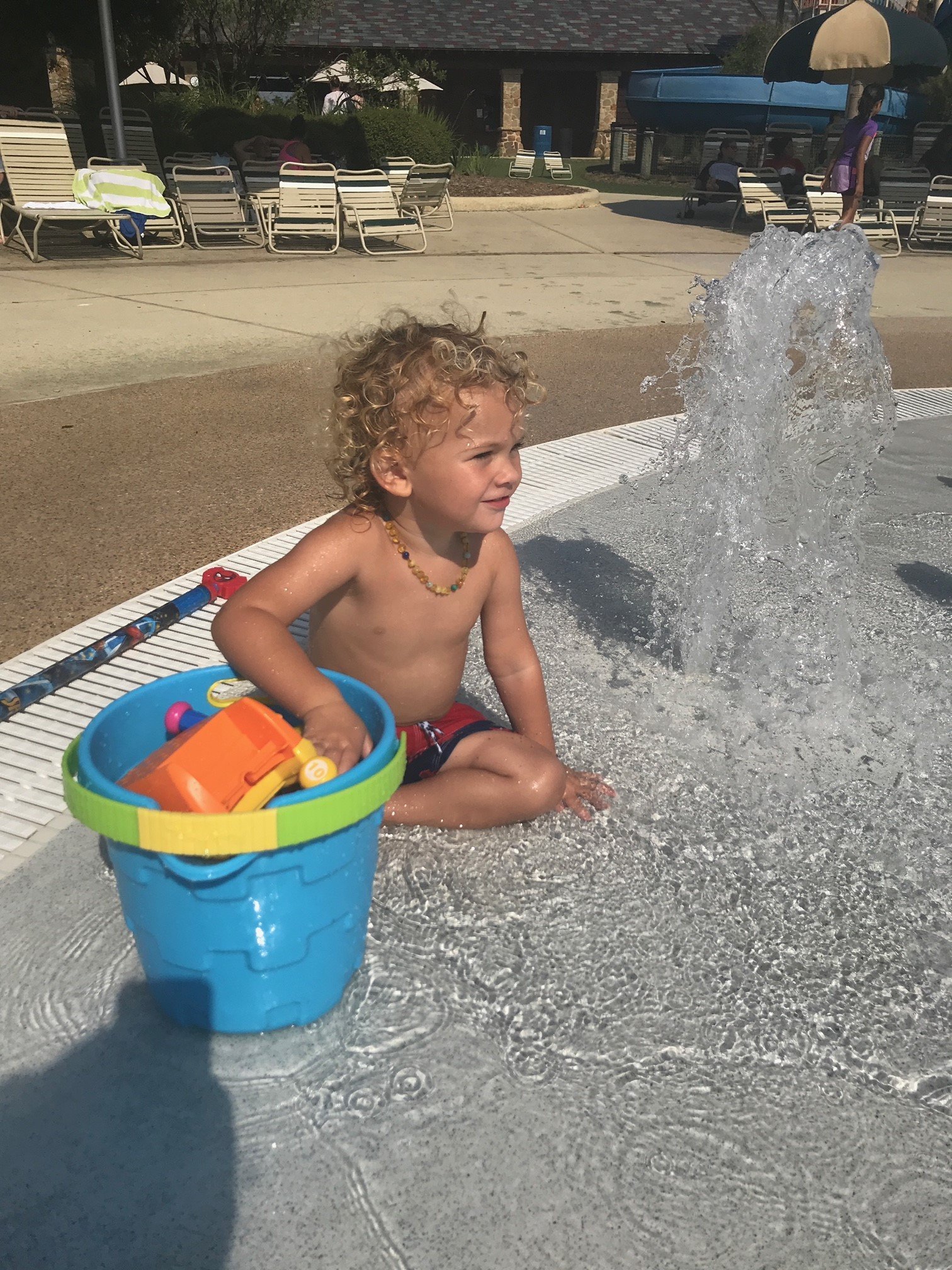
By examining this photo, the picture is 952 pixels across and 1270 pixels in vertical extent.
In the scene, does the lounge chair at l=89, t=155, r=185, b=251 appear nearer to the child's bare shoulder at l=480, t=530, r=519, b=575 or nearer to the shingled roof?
the child's bare shoulder at l=480, t=530, r=519, b=575

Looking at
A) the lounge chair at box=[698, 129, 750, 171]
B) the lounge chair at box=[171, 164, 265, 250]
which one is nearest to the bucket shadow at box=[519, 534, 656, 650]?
the lounge chair at box=[171, 164, 265, 250]

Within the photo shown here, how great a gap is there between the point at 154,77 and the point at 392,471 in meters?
29.3

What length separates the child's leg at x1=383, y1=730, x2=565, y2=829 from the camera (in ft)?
6.84

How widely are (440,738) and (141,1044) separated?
838mm

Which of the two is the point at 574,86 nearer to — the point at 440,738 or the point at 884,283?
the point at 884,283

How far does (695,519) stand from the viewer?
3070 millimetres

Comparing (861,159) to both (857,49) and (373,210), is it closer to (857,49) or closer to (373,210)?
(857,49)

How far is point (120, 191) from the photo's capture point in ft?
30.7

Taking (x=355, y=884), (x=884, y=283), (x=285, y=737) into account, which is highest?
(x=285, y=737)

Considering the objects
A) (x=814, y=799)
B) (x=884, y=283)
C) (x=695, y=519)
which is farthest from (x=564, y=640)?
(x=884, y=283)

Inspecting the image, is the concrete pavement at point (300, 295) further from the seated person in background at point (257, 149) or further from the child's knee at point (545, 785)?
the child's knee at point (545, 785)

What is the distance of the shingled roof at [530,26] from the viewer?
28.8 meters

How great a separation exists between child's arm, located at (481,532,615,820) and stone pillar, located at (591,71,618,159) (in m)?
31.7

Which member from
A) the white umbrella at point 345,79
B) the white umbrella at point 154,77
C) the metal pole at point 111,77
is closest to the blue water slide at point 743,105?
the white umbrella at point 345,79
